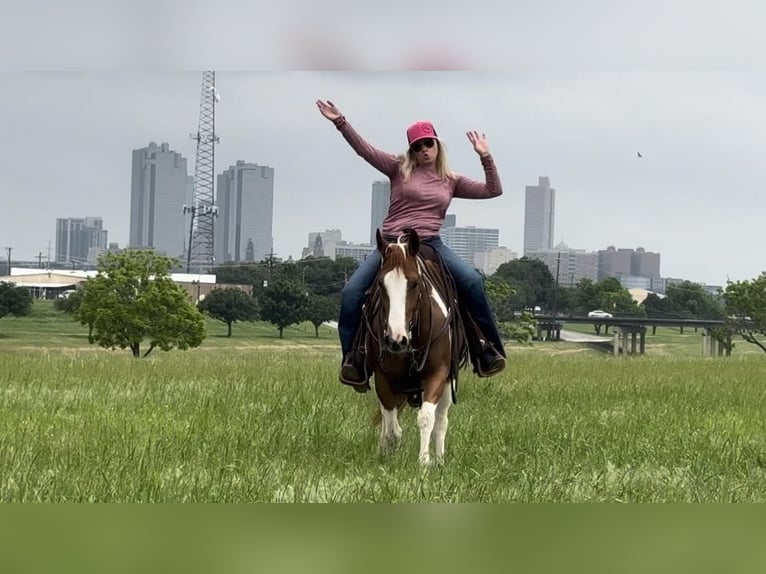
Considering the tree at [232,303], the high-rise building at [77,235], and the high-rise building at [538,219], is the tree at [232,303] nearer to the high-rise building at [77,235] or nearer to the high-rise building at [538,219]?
the high-rise building at [77,235]

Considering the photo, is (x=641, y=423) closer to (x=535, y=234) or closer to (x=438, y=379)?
(x=438, y=379)

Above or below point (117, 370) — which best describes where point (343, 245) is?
above

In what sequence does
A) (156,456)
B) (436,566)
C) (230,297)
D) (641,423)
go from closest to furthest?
(436,566) < (156,456) < (641,423) < (230,297)

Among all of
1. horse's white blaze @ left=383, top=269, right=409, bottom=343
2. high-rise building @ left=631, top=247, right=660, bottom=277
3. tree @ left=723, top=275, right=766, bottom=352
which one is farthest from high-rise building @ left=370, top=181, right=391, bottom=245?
tree @ left=723, top=275, right=766, bottom=352

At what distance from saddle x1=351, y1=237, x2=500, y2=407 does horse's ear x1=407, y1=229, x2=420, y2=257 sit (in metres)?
0.16

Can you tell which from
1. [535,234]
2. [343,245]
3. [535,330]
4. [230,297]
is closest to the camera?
[535,234]

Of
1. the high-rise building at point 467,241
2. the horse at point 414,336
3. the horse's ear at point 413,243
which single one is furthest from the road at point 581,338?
the horse's ear at point 413,243

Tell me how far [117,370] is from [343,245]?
8.39 meters

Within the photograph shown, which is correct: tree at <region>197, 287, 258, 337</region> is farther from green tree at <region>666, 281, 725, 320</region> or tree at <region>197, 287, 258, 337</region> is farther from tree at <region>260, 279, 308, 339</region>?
green tree at <region>666, 281, 725, 320</region>

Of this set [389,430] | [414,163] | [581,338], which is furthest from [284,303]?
[581,338]

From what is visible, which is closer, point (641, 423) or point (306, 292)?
point (641, 423)

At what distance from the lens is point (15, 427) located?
24.2ft

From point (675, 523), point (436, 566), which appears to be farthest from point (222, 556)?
point (675, 523)

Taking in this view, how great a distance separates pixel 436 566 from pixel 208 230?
450 cm
